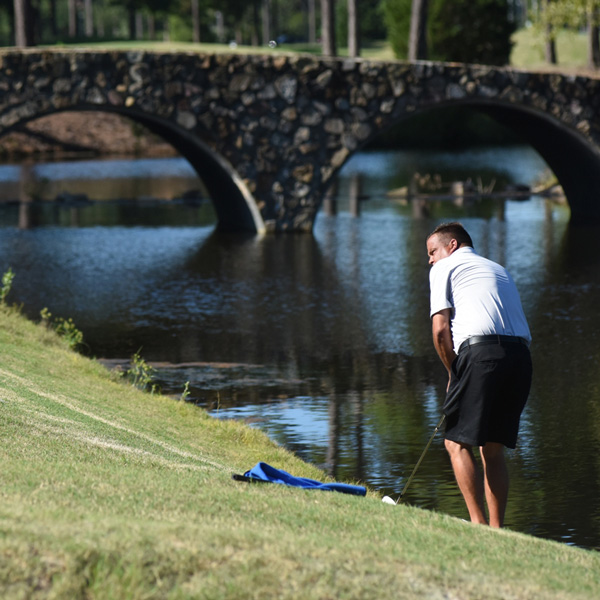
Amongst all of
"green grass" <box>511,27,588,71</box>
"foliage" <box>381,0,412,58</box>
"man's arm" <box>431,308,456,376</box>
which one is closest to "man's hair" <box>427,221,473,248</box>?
"man's arm" <box>431,308,456,376</box>

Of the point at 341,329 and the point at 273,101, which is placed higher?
the point at 273,101

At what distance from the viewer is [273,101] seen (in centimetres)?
2408

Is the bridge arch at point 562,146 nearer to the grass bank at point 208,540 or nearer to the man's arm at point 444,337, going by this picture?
the man's arm at point 444,337

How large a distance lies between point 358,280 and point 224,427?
363 inches

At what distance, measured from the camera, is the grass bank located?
4465 millimetres

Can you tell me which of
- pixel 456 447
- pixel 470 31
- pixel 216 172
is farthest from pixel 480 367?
pixel 470 31

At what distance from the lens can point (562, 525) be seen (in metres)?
7.34

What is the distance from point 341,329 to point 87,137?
50.9 m

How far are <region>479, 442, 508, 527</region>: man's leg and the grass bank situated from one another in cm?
65

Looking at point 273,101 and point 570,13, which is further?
point 570,13

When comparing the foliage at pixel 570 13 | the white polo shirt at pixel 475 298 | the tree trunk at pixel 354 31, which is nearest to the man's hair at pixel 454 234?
the white polo shirt at pixel 475 298

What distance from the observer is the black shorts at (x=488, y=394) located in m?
6.59

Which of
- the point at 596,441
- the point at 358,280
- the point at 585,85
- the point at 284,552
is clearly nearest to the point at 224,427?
the point at 596,441

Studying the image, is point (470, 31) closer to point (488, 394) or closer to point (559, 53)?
point (559, 53)
